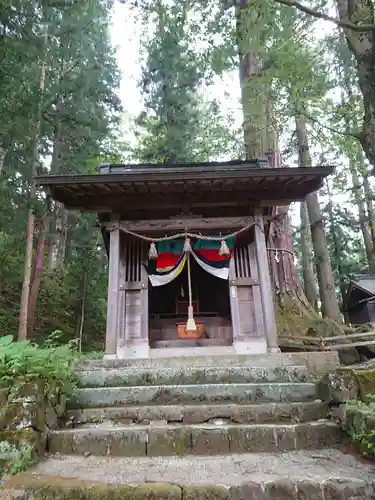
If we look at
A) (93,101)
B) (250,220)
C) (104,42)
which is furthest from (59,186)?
(104,42)

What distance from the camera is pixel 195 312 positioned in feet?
33.3

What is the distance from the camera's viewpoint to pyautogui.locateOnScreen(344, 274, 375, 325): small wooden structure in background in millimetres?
15281

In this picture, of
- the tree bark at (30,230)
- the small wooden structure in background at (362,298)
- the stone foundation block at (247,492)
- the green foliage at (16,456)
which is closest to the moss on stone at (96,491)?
the stone foundation block at (247,492)

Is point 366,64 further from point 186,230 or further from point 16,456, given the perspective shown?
point 16,456

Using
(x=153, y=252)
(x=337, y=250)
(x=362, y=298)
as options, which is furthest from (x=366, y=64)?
(x=337, y=250)

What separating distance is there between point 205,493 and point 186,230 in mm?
5560

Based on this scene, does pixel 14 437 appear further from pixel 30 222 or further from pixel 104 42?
pixel 104 42

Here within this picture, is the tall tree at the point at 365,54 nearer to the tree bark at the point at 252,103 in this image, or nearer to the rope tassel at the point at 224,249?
the rope tassel at the point at 224,249

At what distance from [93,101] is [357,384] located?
16.4 metres

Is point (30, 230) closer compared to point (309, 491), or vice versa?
point (309, 491)

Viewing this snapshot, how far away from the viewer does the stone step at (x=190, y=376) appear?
507cm

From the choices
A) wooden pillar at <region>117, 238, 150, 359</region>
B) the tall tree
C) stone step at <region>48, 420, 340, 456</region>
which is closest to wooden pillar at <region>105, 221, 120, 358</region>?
wooden pillar at <region>117, 238, 150, 359</region>

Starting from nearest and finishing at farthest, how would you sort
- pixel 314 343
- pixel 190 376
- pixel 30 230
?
pixel 190 376 < pixel 314 343 < pixel 30 230

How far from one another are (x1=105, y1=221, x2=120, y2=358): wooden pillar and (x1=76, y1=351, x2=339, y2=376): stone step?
2.60ft
